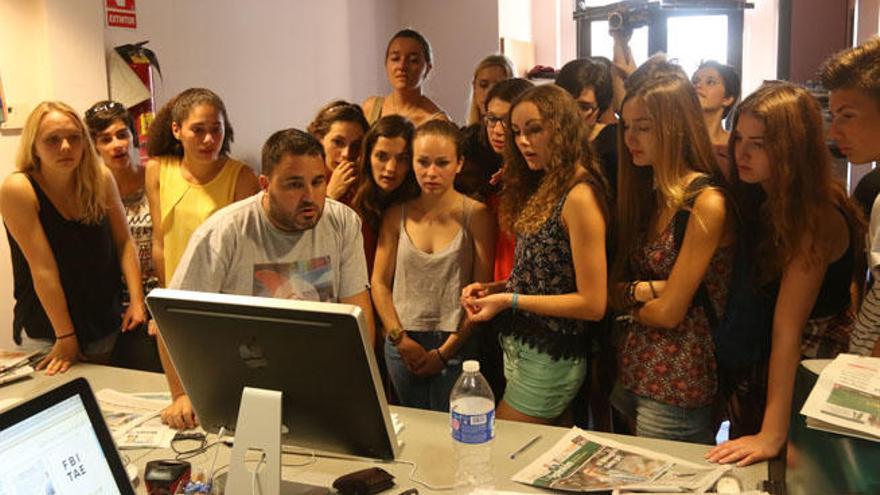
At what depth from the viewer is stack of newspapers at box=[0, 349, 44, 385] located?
2.18 meters

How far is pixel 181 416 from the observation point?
1793mm

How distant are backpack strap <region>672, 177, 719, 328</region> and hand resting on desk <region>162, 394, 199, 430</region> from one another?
49.2 inches

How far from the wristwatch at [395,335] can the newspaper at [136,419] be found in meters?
0.70

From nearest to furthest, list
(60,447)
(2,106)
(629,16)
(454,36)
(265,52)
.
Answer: (60,447), (2,106), (629,16), (265,52), (454,36)

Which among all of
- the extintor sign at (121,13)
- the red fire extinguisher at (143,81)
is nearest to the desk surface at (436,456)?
the red fire extinguisher at (143,81)

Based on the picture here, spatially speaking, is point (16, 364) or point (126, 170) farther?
point (126, 170)

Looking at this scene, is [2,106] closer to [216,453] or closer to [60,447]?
[216,453]

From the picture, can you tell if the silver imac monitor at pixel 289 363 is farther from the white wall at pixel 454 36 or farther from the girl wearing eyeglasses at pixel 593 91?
the white wall at pixel 454 36

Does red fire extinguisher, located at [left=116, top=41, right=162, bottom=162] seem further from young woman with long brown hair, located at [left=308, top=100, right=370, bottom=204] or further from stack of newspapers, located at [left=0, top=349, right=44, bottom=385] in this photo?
stack of newspapers, located at [left=0, top=349, right=44, bottom=385]

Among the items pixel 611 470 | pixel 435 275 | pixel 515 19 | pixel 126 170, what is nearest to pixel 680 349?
pixel 611 470

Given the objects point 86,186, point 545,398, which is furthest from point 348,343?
point 86,186

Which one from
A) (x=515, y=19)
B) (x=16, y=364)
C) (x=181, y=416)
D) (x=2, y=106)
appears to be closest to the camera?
(x=181, y=416)

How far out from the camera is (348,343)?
1285mm

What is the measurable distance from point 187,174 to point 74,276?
0.51 metres
